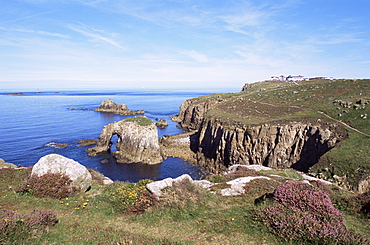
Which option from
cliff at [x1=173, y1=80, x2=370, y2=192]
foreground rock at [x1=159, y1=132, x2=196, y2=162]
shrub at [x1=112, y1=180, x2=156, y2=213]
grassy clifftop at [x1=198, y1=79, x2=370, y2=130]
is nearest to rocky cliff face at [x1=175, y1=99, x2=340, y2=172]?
cliff at [x1=173, y1=80, x2=370, y2=192]

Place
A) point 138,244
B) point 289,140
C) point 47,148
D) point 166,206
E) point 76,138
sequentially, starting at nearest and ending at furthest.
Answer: point 138,244, point 166,206, point 289,140, point 47,148, point 76,138

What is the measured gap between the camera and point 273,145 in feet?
152

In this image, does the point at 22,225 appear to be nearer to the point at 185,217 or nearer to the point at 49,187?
the point at 49,187

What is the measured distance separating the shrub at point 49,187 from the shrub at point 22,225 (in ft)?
16.1

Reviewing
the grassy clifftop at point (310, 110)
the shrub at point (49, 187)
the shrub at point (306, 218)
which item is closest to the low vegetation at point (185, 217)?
the shrub at point (306, 218)

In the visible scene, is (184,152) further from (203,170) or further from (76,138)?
(76,138)

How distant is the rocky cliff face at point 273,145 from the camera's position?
1651 inches

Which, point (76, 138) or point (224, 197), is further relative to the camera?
point (76, 138)

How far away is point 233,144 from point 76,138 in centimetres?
5725

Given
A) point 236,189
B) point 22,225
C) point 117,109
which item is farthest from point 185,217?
point 117,109

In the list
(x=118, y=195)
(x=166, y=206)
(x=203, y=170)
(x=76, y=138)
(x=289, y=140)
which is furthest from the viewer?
(x=76, y=138)

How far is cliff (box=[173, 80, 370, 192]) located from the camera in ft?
106

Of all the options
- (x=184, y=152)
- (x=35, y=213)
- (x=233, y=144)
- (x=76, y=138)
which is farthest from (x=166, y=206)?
(x=76, y=138)

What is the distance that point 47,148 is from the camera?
62.7m
